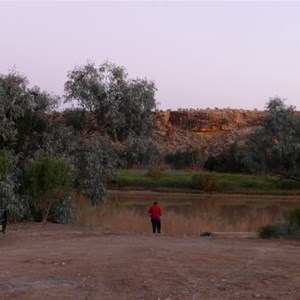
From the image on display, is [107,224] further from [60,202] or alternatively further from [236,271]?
[236,271]

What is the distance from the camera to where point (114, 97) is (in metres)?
30.4

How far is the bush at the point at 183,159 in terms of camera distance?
93000mm

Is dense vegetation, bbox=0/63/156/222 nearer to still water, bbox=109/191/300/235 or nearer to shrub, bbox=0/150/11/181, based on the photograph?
shrub, bbox=0/150/11/181

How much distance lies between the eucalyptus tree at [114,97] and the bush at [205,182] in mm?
37205

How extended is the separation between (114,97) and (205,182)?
38087mm

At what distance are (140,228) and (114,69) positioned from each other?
776cm

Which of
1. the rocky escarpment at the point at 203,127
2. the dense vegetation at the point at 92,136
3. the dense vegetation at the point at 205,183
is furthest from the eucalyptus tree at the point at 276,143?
the rocky escarpment at the point at 203,127

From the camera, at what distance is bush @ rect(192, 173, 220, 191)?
67375 mm

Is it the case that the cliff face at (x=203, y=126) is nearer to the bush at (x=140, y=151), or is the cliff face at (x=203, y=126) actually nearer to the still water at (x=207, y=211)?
the still water at (x=207, y=211)

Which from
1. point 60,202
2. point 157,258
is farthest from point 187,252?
point 60,202

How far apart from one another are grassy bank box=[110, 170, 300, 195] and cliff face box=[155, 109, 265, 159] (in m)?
36.9

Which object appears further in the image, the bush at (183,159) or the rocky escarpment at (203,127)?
the rocky escarpment at (203,127)

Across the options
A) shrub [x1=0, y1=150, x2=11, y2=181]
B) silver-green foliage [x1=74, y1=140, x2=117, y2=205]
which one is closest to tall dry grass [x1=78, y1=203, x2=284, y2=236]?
silver-green foliage [x1=74, y1=140, x2=117, y2=205]

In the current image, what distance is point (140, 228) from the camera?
33.4 metres
